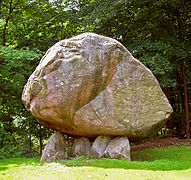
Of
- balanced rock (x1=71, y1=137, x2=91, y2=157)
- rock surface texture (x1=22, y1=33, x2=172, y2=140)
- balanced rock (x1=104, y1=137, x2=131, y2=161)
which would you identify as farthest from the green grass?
balanced rock (x1=71, y1=137, x2=91, y2=157)

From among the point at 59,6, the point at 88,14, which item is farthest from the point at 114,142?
the point at 59,6

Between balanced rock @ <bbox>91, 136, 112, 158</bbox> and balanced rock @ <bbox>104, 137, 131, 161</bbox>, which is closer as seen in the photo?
balanced rock @ <bbox>104, 137, 131, 161</bbox>

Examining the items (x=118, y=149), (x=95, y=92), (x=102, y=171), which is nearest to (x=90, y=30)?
(x=95, y=92)

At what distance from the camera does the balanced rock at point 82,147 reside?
29.4 ft

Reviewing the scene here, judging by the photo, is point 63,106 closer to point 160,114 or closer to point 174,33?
point 160,114

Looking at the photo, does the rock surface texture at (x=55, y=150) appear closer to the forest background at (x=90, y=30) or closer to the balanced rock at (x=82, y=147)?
the balanced rock at (x=82, y=147)

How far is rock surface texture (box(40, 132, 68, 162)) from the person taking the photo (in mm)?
8395

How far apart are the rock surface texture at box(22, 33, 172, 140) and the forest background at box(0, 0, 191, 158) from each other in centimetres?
392

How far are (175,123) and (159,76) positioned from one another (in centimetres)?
557

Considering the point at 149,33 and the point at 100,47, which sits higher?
the point at 149,33

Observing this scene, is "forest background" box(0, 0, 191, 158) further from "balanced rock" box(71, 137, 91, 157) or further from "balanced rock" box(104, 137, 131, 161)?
"balanced rock" box(104, 137, 131, 161)

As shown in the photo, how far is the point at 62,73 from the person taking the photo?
7738mm

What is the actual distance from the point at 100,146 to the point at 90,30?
300 inches

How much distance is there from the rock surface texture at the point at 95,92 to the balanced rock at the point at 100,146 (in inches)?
11.6
